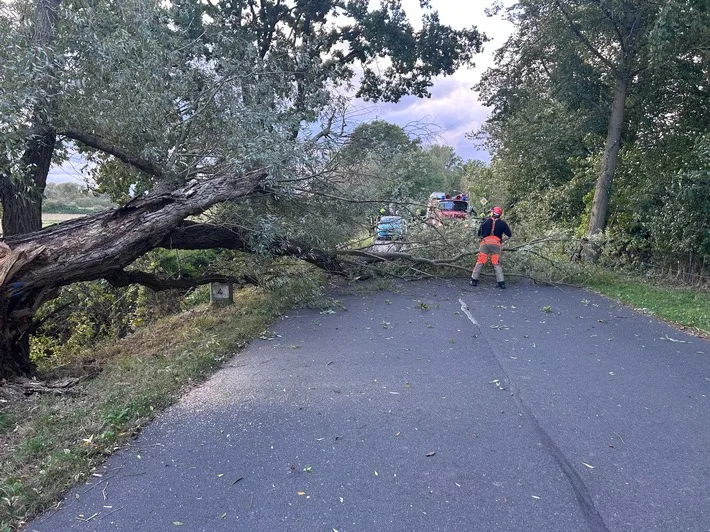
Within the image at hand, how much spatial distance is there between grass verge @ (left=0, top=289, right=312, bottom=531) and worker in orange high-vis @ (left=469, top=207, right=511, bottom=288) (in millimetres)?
5290

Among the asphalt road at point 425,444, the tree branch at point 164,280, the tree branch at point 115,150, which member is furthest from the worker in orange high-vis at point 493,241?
the tree branch at point 115,150

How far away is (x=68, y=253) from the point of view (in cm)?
518

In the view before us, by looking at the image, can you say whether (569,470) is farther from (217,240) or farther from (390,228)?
(390,228)

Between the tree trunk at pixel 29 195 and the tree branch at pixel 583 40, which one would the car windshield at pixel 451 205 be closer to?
the tree branch at pixel 583 40

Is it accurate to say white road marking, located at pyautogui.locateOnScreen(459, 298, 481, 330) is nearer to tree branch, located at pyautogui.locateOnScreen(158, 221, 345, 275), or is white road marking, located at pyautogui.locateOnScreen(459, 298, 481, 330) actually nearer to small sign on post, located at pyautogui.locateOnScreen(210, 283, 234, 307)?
tree branch, located at pyautogui.locateOnScreen(158, 221, 345, 275)

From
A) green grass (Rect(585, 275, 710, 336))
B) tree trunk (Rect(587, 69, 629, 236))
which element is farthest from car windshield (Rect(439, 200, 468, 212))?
green grass (Rect(585, 275, 710, 336))

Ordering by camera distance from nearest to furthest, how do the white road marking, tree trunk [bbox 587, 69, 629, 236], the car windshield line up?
1. the white road marking
2. the car windshield
3. tree trunk [bbox 587, 69, 629, 236]

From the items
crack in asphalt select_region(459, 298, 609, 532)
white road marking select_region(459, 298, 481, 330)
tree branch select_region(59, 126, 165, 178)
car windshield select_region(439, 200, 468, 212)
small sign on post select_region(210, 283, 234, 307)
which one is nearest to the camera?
crack in asphalt select_region(459, 298, 609, 532)

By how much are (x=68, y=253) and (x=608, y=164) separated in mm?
13375

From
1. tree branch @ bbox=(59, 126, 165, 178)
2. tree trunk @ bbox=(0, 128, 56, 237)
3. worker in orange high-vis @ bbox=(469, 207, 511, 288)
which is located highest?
tree branch @ bbox=(59, 126, 165, 178)

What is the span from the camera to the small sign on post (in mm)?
8539

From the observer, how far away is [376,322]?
7.38 meters

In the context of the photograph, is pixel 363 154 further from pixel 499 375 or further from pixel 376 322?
pixel 499 375

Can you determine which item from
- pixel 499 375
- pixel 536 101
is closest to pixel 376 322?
pixel 499 375
